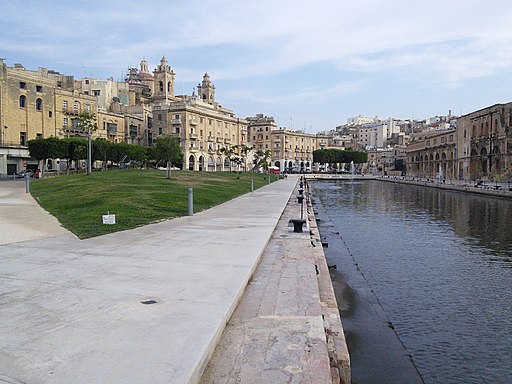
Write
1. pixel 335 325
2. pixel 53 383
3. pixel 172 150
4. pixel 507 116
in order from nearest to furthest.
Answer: pixel 53 383, pixel 335 325, pixel 172 150, pixel 507 116

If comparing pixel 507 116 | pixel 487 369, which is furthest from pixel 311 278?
pixel 507 116

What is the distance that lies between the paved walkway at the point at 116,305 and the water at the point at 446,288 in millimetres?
3159

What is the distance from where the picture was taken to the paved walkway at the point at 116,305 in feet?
12.8

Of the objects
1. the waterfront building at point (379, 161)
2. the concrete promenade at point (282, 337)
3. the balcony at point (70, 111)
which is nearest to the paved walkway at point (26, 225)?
the concrete promenade at point (282, 337)

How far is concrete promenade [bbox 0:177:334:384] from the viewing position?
390 cm

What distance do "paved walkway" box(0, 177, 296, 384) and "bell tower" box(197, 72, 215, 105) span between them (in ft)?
312

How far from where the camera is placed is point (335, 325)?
611cm

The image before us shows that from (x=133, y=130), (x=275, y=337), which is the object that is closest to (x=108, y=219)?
(x=275, y=337)

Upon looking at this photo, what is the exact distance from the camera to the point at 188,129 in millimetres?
79500

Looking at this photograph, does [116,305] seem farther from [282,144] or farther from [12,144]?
[282,144]

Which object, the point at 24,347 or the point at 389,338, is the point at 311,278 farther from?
the point at 24,347

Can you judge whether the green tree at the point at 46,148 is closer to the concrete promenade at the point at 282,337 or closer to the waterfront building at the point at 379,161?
the concrete promenade at the point at 282,337

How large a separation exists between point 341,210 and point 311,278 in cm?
2222

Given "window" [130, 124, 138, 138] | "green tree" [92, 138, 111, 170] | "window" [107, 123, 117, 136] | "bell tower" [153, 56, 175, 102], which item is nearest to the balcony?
"window" [107, 123, 117, 136]
